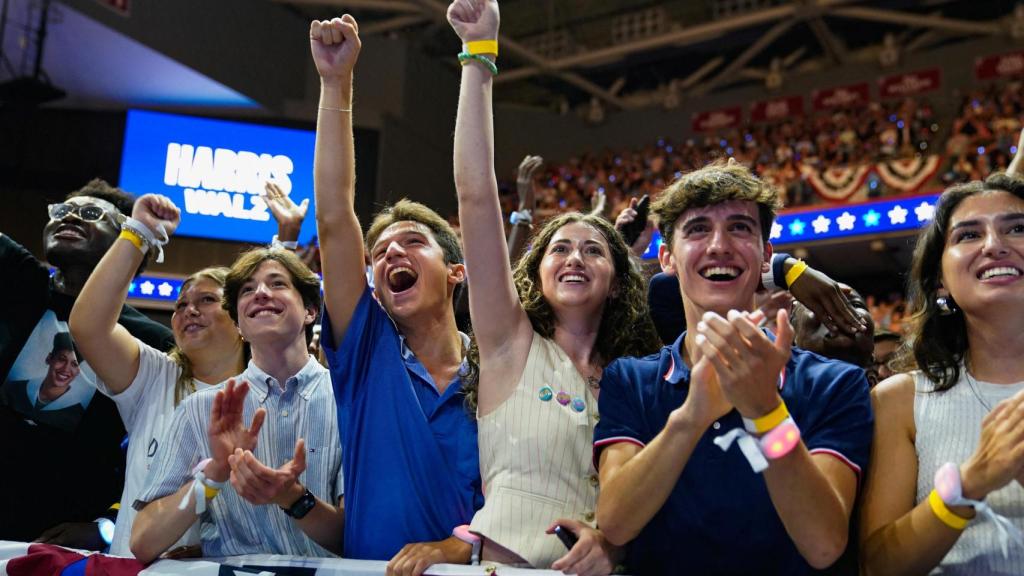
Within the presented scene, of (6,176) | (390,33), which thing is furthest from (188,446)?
(390,33)

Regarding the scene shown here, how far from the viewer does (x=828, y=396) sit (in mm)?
1840

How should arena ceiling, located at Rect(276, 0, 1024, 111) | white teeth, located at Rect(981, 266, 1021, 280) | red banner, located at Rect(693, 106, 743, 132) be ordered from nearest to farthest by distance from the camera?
1. white teeth, located at Rect(981, 266, 1021, 280)
2. arena ceiling, located at Rect(276, 0, 1024, 111)
3. red banner, located at Rect(693, 106, 743, 132)

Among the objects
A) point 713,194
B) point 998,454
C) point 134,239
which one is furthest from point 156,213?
point 998,454

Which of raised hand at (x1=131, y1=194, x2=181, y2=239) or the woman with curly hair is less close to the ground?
raised hand at (x1=131, y1=194, x2=181, y2=239)

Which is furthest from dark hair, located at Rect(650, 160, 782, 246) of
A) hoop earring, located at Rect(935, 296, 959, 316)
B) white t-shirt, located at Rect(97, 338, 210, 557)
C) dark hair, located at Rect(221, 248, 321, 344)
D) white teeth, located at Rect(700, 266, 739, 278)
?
white t-shirt, located at Rect(97, 338, 210, 557)

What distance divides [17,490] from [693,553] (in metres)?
2.37

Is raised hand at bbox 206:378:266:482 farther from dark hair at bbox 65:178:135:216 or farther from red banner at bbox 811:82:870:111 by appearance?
red banner at bbox 811:82:870:111

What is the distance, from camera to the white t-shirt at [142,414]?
284cm

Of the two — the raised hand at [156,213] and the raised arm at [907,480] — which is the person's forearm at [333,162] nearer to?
the raised hand at [156,213]

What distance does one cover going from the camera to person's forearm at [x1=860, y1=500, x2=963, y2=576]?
5.51 feet

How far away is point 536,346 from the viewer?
220 cm

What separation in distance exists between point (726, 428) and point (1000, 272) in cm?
67

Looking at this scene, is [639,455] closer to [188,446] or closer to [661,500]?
[661,500]

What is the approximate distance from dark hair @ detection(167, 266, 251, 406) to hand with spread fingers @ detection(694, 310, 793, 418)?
1.95m
